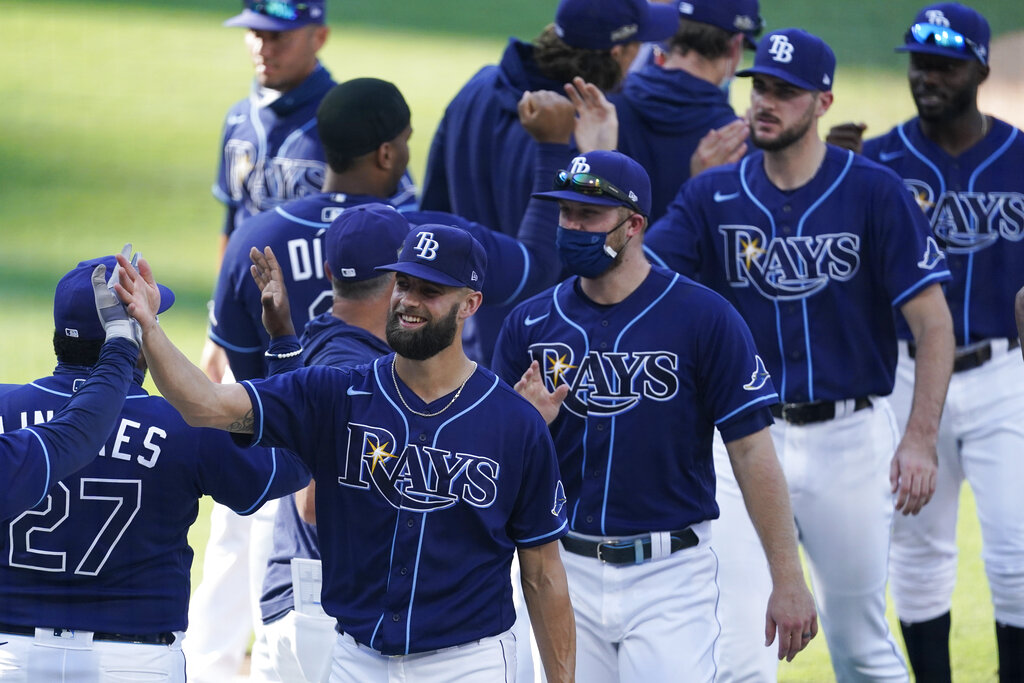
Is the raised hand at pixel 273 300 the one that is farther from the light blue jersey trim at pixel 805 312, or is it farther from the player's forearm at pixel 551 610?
the light blue jersey trim at pixel 805 312

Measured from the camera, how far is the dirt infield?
36.4 feet

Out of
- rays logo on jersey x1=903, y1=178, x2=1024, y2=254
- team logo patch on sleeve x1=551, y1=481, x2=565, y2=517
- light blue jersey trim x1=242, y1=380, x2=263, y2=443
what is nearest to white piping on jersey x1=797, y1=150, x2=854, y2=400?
rays logo on jersey x1=903, y1=178, x2=1024, y2=254

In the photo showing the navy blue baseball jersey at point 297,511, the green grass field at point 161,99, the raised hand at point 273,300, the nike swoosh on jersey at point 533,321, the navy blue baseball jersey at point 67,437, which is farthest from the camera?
the green grass field at point 161,99

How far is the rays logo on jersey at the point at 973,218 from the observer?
4.75m

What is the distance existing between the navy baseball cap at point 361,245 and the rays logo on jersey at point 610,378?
48 cm

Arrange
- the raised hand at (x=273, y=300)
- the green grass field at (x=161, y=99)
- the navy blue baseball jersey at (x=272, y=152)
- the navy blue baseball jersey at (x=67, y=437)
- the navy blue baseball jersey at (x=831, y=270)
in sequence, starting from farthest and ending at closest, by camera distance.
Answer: the green grass field at (x=161, y=99)
the navy blue baseball jersey at (x=272, y=152)
the navy blue baseball jersey at (x=831, y=270)
the raised hand at (x=273, y=300)
the navy blue baseball jersey at (x=67, y=437)

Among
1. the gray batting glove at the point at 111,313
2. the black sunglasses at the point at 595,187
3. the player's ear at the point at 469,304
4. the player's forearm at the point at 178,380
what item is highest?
the black sunglasses at the point at 595,187

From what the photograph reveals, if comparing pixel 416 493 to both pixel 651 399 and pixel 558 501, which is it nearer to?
pixel 558 501

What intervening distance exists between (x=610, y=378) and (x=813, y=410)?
0.89 meters

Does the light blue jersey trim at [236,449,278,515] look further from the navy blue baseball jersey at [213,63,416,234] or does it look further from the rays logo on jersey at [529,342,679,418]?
the navy blue baseball jersey at [213,63,416,234]

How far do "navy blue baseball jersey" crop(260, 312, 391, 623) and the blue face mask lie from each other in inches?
20.2

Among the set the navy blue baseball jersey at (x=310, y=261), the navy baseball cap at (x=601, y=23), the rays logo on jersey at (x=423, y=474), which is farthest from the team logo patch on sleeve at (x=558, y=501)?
the navy baseball cap at (x=601, y=23)

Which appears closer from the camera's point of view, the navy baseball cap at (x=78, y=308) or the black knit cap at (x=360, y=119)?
the navy baseball cap at (x=78, y=308)

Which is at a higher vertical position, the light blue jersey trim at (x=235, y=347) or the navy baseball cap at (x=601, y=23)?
the navy baseball cap at (x=601, y=23)
